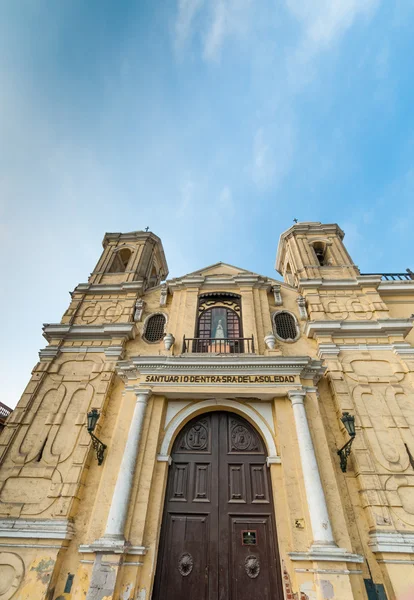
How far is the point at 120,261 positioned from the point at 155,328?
5661 mm

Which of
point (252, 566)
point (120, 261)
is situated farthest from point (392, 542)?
point (120, 261)

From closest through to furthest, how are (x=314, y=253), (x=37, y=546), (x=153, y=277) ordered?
(x=37, y=546) → (x=314, y=253) → (x=153, y=277)

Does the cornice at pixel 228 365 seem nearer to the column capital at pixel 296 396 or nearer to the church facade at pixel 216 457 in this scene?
the church facade at pixel 216 457

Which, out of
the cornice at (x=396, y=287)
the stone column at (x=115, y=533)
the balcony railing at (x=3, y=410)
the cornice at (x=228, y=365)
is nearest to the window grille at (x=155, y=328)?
the cornice at (x=228, y=365)

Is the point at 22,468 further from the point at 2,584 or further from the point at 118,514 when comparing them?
the point at 118,514

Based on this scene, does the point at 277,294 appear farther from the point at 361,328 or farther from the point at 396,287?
the point at 396,287

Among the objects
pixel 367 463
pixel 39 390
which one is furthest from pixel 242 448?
pixel 39 390

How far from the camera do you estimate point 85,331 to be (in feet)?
35.4

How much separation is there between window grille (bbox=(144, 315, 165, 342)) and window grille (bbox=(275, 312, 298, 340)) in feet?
14.1

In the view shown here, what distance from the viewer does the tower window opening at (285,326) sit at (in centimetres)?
1088

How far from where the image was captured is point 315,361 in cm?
882

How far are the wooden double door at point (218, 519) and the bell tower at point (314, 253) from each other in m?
7.04

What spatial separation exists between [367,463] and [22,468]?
8.70 meters

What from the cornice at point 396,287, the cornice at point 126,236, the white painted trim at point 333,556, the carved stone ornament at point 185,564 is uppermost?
the cornice at point 126,236
